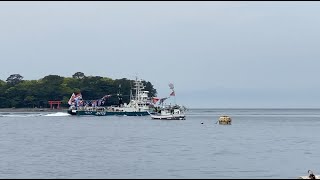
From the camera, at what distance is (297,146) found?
94875mm

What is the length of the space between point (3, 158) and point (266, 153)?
3113cm

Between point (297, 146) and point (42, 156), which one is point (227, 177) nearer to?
point (42, 156)

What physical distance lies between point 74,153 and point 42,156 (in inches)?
200

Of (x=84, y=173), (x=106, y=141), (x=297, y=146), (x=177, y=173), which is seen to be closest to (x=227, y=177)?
(x=177, y=173)

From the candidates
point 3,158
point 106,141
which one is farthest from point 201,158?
point 106,141

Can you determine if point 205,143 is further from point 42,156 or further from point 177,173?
point 177,173

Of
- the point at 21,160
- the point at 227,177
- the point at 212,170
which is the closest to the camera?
the point at 227,177

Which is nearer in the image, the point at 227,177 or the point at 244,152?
the point at 227,177

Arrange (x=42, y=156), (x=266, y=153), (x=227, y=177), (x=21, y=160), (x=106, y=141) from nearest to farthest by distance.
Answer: (x=227, y=177)
(x=21, y=160)
(x=42, y=156)
(x=266, y=153)
(x=106, y=141)

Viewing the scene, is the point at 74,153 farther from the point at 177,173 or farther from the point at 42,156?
the point at 177,173

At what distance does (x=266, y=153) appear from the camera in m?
82.5

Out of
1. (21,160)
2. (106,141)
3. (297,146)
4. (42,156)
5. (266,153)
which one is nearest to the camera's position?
(21,160)

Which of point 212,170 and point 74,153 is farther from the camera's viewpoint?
point 74,153

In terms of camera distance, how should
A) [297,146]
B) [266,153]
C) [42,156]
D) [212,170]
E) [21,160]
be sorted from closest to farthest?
Answer: [212,170]
[21,160]
[42,156]
[266,153]
[297,146]
